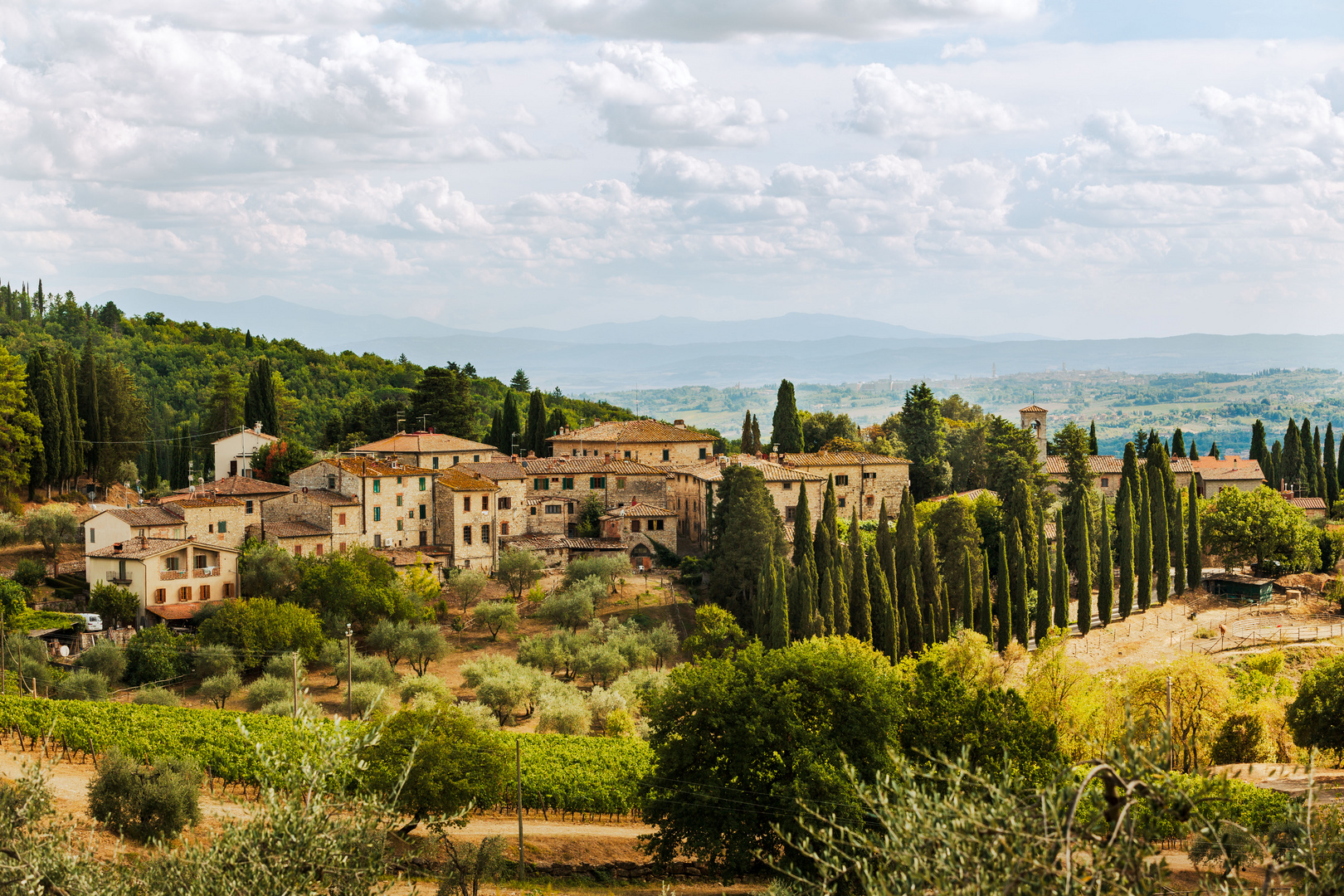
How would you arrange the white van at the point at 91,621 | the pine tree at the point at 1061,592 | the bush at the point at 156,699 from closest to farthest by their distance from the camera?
1. the bush at the point at 156,699
2. the white van at the point at 91,621
3. the pine tree at the point at 1061,592

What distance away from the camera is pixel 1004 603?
4981 centimetres

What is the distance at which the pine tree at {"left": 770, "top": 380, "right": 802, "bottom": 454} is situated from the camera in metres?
71.2

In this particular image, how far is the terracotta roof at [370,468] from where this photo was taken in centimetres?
4962

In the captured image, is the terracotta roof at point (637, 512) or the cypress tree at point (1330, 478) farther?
the cypress tree at point (1330, 478)

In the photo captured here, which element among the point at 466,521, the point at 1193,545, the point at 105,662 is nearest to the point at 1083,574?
the point at 1193,545

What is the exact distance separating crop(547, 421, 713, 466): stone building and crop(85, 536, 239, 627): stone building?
73.6 ft

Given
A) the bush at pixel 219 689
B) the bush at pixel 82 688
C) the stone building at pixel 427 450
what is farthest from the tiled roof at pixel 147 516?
the stone building at pixel 427 450

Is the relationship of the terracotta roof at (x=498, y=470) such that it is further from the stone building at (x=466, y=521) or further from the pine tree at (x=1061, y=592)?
the pine tree at (x=1061, y=592)

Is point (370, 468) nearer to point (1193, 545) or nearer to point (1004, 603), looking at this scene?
point (1004, 603)

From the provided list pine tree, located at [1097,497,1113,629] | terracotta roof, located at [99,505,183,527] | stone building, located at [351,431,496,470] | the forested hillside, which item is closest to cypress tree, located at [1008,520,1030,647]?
Result: pine tree, located at [1097,497,1113,629]

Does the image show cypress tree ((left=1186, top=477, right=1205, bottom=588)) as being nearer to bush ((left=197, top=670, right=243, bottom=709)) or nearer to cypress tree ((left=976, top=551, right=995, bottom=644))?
cypress tree ((left=976, top=551, right=995, bottom=644))

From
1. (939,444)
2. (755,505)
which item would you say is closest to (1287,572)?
(939,444)

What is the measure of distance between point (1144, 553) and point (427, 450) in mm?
33970

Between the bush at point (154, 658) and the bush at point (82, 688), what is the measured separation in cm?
189
